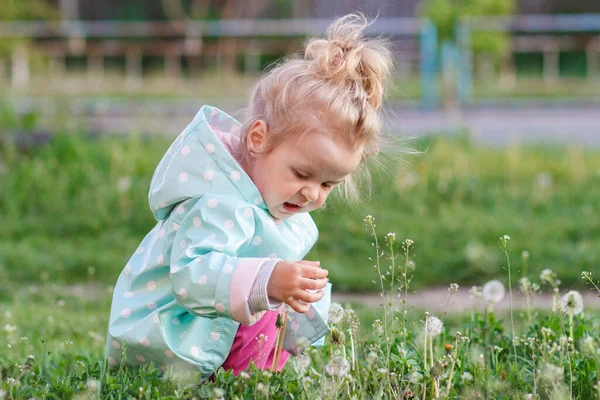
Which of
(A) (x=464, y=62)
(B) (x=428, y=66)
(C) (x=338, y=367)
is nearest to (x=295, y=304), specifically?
(C) (x=338, y=367)

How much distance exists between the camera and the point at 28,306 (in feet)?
15.5

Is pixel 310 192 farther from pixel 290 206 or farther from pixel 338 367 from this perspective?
pixel 338 367

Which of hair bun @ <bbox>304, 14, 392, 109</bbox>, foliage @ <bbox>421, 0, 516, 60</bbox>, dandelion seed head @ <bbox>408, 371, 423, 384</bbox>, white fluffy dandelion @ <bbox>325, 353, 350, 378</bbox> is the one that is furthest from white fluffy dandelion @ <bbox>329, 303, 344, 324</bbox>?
foliage @ <bbox>421, 0, 516, 60</bbox>

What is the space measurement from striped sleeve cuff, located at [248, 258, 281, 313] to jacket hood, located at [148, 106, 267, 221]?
1.00 feet

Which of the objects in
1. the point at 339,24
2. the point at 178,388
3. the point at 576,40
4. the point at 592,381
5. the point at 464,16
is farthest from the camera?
the point at 576,40

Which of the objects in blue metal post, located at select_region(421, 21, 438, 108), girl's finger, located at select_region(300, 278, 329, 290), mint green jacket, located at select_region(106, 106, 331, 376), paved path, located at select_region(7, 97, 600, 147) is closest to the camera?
girl's finger, located at select_region(300, 278, 329, 290)

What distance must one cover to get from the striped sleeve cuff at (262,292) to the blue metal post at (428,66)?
39.6ft

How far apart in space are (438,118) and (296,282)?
36.4 feet

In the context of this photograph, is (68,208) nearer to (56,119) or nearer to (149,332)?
(56,119)

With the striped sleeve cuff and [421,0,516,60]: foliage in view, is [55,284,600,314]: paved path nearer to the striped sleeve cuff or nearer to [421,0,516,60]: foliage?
the striped sleeve cuff

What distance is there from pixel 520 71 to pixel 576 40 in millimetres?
1227

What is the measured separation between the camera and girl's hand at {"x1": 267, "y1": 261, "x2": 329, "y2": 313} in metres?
2.35

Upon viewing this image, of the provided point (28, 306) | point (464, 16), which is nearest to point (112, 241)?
point (28, 306)

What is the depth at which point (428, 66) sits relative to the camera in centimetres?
1440
